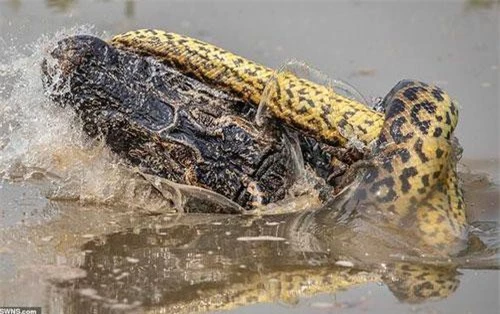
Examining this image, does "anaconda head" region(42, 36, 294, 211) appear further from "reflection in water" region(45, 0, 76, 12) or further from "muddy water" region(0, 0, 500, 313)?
"reflection in water" region(45, 0, 76, 12)

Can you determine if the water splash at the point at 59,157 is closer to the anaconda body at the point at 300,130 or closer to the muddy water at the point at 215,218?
the muddy water at the point at 215,218

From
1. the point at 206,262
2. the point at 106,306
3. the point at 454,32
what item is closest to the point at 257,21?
the point at 454,32

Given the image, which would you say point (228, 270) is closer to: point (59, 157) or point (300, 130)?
point (300, 130)

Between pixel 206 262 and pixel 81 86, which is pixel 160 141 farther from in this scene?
pixel 206 262

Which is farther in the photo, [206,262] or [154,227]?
Answer: [154,227]

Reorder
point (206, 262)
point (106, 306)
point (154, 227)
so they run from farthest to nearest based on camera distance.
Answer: point (154, 227) → point (206, 262) → point (106, 306)

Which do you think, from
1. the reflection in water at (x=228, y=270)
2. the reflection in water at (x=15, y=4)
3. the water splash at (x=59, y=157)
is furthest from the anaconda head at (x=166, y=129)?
the reflection in water at (x=15, y=4)
